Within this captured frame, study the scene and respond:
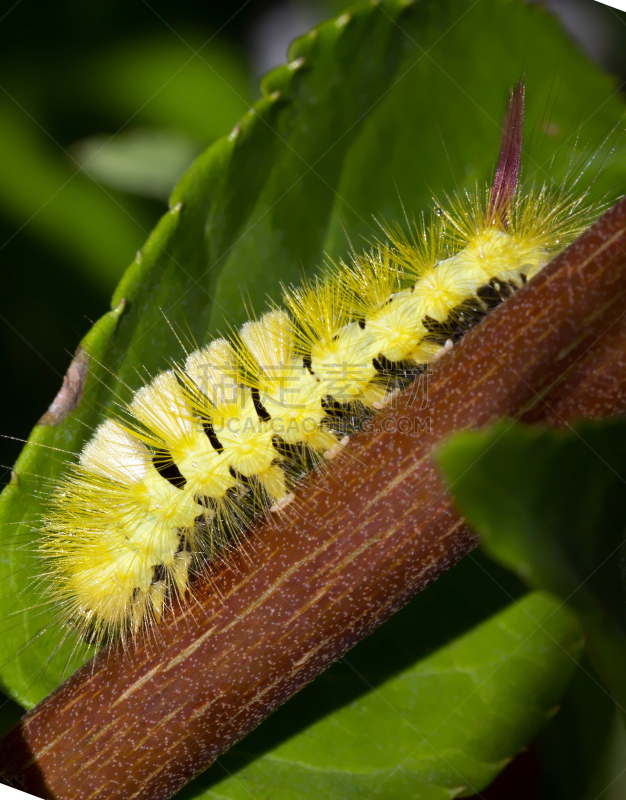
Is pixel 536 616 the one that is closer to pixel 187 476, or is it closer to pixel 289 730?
pixel 289 730

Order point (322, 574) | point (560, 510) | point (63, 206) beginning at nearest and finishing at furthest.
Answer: point (560, 510), point (322, 574), point (63, 206)

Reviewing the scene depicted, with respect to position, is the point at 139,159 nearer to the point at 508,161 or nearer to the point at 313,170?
the point at 313,170

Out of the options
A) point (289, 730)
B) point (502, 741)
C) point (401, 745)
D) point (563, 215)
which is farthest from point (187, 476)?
point (563, 215)

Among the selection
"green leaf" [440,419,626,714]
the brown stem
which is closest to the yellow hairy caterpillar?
the brown stem

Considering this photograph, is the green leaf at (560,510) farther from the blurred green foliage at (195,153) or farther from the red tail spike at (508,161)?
the red tail spike at (508,161)

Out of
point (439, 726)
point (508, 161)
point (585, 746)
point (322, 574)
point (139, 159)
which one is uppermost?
point (139, 159)

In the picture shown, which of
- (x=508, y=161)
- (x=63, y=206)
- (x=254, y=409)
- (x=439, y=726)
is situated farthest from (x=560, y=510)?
(x=63, y=206)
